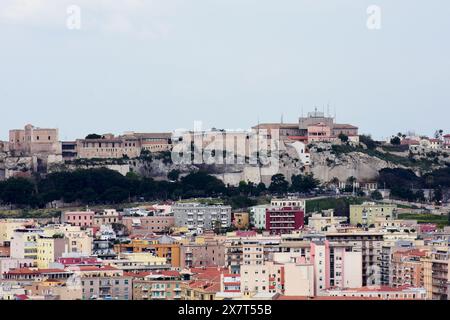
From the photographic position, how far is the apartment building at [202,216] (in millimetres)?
35812

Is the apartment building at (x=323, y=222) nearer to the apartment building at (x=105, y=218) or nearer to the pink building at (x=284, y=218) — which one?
the pink building at (x=284, y=218)

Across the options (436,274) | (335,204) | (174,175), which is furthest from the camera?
(174,175)

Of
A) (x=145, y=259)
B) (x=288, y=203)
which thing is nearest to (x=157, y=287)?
(x=145, y=259)

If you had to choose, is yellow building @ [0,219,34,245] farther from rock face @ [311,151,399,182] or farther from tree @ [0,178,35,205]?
rock face @ [311,151,399,182]

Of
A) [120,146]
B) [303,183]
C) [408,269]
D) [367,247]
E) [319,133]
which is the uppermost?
[319,133]

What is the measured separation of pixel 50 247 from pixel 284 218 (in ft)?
30.4

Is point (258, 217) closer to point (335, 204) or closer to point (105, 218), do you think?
point (105, 218)

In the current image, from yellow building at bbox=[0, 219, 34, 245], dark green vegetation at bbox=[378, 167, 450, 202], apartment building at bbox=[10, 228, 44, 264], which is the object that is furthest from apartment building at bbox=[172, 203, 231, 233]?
apartment building at bbox=[10, 228, 44, 264]

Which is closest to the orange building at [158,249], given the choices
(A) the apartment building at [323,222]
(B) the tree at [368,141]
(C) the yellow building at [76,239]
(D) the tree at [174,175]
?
(C) the yellow building at [76,239]

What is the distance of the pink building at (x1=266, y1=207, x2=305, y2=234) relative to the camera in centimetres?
3491

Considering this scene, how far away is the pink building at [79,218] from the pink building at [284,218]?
4043mm

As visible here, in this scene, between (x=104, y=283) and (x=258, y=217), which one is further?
(x=258, y=217)

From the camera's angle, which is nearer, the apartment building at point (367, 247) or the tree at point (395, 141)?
the apartment building at point (367, 247)

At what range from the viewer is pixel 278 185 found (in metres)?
42.6
